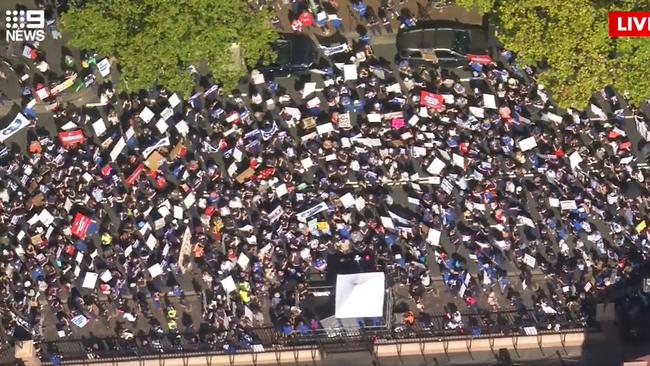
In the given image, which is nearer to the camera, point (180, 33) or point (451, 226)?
point (180, 33)

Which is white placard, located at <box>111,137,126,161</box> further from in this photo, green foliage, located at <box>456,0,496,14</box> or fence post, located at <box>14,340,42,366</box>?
green foliage, located at <box>456,0,496,14</box>

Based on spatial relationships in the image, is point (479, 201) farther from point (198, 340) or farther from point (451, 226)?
point (198, 340)

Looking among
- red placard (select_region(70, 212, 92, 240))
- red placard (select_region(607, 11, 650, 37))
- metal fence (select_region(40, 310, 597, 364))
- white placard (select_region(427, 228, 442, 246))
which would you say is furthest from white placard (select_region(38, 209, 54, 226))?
red placard (select_region(607, 11, 650, 37))

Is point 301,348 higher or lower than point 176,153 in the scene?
lower

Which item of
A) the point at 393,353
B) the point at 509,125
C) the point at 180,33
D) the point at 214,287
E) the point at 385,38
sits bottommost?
the point at 393,353

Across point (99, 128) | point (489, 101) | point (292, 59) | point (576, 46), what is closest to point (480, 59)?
point (489, 101)

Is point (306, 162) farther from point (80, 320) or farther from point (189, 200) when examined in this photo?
point (80, 320)

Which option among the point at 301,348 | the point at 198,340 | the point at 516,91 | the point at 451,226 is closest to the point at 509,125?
the point at 516,91
